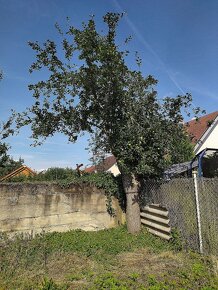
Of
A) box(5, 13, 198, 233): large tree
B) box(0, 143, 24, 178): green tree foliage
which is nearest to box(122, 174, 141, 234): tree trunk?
box(5, 13, 198, 233): large tree

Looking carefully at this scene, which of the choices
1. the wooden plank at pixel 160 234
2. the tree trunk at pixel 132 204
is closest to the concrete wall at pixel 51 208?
the tree trunk at pixel 132 204

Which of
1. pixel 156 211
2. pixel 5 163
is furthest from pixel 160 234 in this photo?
pixel 5 163

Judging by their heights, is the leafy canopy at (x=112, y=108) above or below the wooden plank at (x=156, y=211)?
above

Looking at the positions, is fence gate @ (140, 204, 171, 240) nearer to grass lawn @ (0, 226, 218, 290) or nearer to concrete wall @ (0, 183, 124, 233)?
grass lawn @ (0, 226, 218, 290)

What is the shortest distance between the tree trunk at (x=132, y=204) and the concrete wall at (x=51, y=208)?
3.84 ft

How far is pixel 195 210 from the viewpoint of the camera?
25.6 ft

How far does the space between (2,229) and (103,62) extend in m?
6.44

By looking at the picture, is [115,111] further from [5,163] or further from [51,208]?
[5,163]

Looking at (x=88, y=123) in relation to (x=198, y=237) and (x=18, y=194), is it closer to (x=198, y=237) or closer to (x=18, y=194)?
(x=18, y=194)

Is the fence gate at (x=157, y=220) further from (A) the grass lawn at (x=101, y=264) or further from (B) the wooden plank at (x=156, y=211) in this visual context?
(A) the grass lawn at (x=101, y=264)

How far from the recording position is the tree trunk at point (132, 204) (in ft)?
34.9

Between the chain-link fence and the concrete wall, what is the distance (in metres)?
3.23

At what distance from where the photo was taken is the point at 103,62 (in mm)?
9867

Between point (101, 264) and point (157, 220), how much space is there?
3.03 meters
